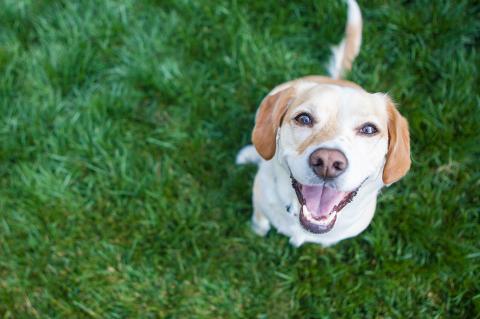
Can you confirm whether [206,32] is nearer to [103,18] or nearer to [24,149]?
[103,18]

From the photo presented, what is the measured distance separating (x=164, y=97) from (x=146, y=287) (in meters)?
1.31

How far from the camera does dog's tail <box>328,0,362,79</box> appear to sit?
3.21 m

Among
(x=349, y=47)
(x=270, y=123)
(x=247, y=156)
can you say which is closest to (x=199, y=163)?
(x=247, y=156)

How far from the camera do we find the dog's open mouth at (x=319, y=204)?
2.32m

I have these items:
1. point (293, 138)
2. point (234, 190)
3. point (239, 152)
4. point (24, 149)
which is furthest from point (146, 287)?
point (293, 138)

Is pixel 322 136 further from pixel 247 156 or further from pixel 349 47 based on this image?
pixel 349 47

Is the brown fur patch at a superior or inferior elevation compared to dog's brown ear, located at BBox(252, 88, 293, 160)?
superior

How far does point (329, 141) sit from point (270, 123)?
0.37 meters

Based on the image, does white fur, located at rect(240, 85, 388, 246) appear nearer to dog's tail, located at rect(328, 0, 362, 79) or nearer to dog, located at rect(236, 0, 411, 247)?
dog, located at rect(236, 0, 411, 247)

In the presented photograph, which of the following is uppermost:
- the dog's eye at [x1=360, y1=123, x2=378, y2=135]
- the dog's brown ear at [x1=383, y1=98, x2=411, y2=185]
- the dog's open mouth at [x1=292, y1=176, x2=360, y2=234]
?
the dog's eye at [x1=360, y1=123, x2=378, y2=135]

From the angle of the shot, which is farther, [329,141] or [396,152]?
[396,152]

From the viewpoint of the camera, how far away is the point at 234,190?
339cm

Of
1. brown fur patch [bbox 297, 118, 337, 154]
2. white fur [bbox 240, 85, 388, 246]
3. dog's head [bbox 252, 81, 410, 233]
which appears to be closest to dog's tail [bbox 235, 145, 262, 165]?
white fur [bbox 240, 85, 388, 246]

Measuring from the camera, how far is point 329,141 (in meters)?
2.13
